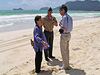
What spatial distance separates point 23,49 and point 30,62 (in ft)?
5.34

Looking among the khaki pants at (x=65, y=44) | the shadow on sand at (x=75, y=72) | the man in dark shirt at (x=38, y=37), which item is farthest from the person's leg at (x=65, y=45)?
the man in dark shirt at (x=38, y=37)

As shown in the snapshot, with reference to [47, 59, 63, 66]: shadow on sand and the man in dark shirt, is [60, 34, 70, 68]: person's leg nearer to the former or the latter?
the man in dark shirt

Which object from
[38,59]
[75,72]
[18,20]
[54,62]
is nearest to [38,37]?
[38,59]

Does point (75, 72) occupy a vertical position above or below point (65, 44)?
below

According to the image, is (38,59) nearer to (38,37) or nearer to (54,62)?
(38,37)

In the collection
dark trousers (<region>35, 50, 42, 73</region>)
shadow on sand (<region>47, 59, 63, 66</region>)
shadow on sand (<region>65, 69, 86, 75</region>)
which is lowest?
shadow on sand (<region>47, 59, 63, 66</region>)

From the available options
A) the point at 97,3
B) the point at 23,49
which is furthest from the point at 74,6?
the point at 23,49

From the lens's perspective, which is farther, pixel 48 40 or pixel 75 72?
pixel 48 40

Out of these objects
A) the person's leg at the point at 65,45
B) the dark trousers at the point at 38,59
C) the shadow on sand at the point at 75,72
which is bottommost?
the shadow on sand at the point at 75,72

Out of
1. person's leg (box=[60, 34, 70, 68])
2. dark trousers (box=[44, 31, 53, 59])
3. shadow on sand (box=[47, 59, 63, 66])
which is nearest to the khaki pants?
person's leg (box=[60, 34, 70, 68])

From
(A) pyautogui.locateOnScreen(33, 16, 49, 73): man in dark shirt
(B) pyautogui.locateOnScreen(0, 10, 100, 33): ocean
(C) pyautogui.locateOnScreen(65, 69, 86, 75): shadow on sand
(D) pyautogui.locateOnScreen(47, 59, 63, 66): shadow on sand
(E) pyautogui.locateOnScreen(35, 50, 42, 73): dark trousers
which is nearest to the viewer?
(A) pyautogui.locateOnScreen(33, 16, 49, 73): man in dark shirt

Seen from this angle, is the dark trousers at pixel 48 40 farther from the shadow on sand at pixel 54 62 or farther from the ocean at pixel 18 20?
the ocean at pixel 18 20

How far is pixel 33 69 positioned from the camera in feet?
12.8

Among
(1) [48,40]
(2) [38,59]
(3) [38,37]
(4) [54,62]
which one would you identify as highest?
(3) [38,37]
